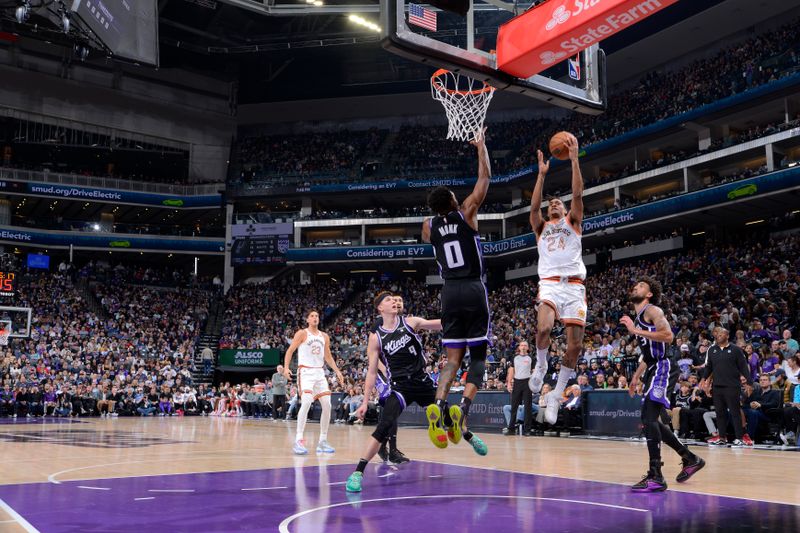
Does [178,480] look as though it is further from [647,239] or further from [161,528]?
[647,239]

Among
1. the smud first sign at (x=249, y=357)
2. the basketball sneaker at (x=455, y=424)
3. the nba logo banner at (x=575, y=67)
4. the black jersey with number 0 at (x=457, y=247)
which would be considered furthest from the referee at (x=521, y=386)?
the smud first sign at (x=249, y=357)

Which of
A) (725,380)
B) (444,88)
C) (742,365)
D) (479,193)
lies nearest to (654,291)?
(479,193)

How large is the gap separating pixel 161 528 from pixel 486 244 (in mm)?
38235

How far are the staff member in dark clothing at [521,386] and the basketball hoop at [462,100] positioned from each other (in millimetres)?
7061

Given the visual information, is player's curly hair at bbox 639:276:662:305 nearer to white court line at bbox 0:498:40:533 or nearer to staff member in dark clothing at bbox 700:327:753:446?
staff member in dark clothing at bbox 700:327:753:446

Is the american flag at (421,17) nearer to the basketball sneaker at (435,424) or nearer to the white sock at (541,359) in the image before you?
the white sock at (541,359)

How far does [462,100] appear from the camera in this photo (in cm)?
1090

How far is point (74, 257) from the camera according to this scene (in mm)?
48500

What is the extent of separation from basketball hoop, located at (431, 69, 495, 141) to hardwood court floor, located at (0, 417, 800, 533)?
15.8ft

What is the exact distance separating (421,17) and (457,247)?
11.1ft

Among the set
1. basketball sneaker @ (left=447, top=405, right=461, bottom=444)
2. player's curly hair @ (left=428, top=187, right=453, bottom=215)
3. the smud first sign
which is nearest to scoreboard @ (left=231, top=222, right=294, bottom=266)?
the smud first sign

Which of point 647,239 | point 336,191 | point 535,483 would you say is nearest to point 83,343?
point 336,191

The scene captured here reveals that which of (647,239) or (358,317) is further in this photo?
(358,317)

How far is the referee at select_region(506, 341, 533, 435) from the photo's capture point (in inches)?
652
